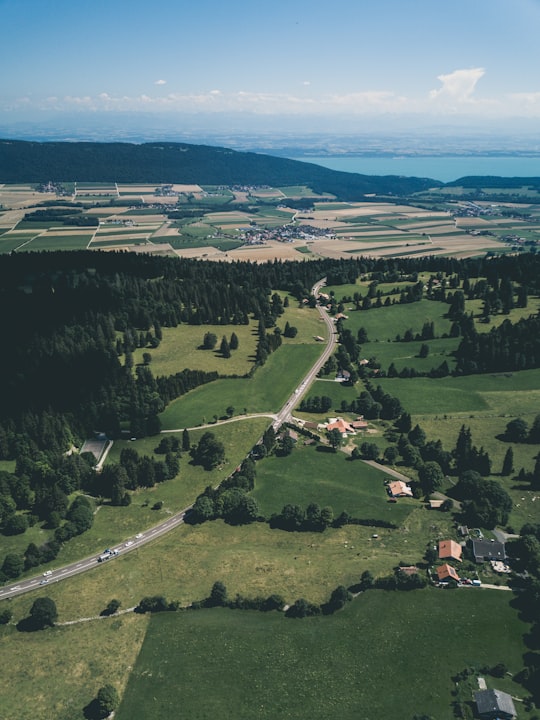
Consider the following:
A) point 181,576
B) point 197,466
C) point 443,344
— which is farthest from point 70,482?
point 443,344

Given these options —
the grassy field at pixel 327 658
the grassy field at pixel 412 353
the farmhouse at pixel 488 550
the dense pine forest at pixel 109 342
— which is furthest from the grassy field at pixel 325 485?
the grassy field at pixel 412 353

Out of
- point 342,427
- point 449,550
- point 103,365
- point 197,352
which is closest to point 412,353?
point 342,427

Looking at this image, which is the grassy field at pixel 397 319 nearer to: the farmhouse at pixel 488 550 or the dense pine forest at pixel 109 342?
the dense pine forest at pixel 109 342

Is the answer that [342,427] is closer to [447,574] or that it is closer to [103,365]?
[447,574]

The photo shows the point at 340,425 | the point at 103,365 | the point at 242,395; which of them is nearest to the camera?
the point at 340,425

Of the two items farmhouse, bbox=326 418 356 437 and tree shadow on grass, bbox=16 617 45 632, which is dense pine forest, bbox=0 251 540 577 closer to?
farmhouse, bbox=326 418 356 437

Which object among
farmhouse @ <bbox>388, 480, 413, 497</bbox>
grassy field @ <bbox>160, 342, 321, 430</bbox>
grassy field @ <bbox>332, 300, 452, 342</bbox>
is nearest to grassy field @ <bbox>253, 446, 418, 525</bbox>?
farmhouse @ <bbox>388, 480, 413, 497</bbox>

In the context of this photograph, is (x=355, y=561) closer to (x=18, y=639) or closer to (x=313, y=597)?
(x=313, y=597)
